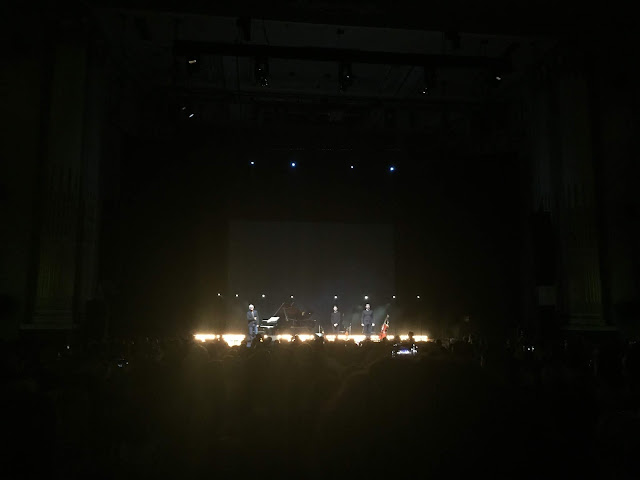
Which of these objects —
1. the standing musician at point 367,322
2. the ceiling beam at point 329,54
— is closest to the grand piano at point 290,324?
the standing musician at point 367,322

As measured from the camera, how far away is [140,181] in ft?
45.1

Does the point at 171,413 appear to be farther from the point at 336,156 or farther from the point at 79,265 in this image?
the point at 336,156

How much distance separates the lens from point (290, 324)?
1667 cm

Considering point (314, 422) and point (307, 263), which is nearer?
point (314, 422)

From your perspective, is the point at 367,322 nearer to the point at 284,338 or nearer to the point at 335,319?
the point at 335,319

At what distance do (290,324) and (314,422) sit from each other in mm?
13520

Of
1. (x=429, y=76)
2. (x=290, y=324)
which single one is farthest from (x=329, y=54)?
(x=290, y=324)

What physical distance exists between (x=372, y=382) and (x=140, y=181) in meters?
12.4

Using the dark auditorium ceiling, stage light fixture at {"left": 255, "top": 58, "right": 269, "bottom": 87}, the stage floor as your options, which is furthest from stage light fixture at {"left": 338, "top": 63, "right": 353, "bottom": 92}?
the stage floor

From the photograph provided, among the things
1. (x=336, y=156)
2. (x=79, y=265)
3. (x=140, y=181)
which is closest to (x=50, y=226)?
(x=79, y=265)

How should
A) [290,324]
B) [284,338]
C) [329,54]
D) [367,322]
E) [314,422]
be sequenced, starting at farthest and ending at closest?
[290,324], [367,322], [284,338], [329,54], [314,422]

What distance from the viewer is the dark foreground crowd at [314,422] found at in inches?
83.4

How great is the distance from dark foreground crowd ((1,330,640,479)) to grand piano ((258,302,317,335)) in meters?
11.9

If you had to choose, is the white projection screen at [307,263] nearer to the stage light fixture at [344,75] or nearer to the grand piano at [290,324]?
the grand piano at [290,324]
